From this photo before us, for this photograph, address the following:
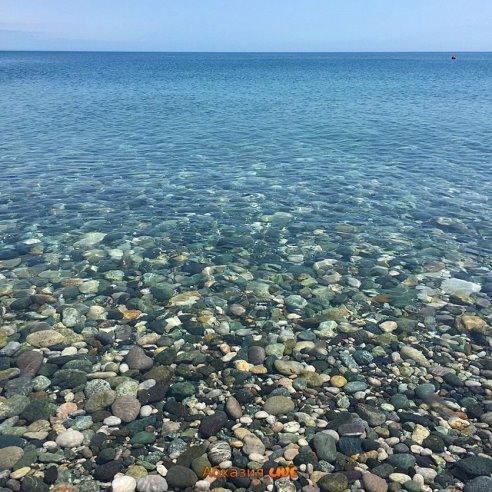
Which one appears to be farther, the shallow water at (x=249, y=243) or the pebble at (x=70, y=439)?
the shallow water at (x=249, y=243)

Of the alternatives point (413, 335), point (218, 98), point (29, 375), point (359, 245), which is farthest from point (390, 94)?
point (29, 375)

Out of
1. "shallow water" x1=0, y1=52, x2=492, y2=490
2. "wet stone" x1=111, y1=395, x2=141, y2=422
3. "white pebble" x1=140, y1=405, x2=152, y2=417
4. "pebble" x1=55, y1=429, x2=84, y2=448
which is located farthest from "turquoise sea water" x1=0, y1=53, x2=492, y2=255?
"pebble" x1=55, y1=429, x2=84, y2=448

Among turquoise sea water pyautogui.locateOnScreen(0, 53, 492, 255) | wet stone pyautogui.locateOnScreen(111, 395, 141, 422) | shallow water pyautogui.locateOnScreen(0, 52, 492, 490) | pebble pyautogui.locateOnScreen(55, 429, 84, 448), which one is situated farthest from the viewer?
turquoise sea water pyautogui.locateOnScreen(0, 53, 492, 255)

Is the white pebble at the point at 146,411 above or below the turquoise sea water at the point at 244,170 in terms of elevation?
above

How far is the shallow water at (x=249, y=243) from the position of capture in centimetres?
994

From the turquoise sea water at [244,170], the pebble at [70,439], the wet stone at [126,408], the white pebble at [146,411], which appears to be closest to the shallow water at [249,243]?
the turquoise sea water at [244,170]

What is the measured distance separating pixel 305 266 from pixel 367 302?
7.77ft

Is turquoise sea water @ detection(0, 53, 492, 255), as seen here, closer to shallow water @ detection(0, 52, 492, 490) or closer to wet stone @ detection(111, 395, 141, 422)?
shallow water @ detection(0, 52, 492, 490)

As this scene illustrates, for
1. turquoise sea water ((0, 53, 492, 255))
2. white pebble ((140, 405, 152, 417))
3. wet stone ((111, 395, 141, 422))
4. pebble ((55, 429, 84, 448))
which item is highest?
pebble ((55, 429, 84, 448))

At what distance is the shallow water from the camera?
9.94m

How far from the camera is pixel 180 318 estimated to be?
10.7 m

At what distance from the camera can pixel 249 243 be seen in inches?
582

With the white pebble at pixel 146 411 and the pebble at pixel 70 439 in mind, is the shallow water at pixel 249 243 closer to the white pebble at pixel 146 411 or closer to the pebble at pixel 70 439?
the white pebble at pixel 146 411

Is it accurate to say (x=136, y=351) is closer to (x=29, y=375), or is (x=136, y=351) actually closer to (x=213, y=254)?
(x=29, y=375)
